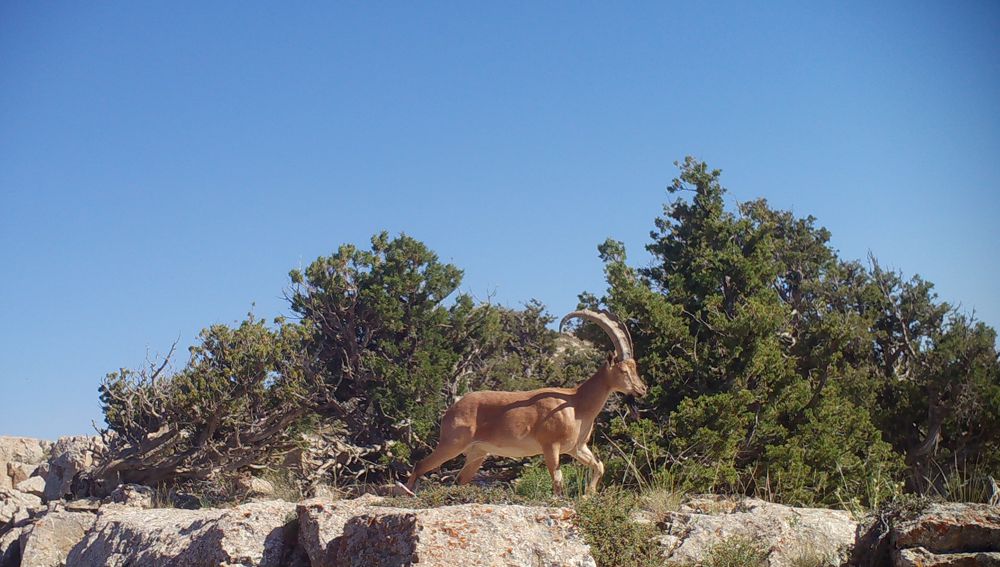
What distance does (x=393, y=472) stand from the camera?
1912cm

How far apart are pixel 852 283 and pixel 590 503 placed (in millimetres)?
23998

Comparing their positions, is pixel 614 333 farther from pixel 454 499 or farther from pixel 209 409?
pixel 209 409

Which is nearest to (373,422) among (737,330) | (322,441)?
(322,441)

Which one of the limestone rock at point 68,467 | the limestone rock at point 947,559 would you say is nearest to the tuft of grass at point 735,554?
the limestone rock at point 947,559

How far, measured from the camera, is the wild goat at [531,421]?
12812 millimetres

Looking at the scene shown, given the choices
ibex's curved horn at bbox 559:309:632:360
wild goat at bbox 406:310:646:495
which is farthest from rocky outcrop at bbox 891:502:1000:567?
ibex's curved horn at bbox 559:309:632:360

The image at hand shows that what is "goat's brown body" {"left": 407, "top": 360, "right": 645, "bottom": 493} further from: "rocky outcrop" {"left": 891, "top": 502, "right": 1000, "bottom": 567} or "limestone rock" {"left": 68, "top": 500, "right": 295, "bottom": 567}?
"rocky outcrop" {"left": 891, "top": 502, "right": 1000, "bottom": 567}

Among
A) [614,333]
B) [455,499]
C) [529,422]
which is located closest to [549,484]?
[529,422]

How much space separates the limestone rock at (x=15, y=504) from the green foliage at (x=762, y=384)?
11357 millimetres

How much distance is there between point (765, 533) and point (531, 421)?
424 centimetres

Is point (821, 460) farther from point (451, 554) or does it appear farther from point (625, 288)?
point (451, 554)

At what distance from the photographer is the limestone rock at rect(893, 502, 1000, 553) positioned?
7.80 metres

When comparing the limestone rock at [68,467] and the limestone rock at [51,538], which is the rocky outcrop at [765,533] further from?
the limestone rock at [68,467]

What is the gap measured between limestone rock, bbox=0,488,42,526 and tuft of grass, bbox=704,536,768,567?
44.0ft
